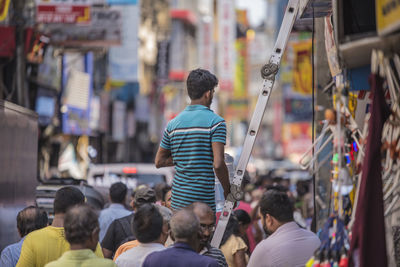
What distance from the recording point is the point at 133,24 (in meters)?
30.4

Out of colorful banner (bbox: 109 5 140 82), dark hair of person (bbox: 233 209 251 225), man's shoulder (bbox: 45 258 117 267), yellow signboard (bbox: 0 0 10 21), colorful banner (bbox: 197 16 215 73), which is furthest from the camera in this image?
colorful banner (bbox: 197 16 215 73)

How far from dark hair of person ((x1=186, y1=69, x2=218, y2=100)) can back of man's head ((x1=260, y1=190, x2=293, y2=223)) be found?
97cm

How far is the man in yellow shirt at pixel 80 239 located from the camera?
5234mm

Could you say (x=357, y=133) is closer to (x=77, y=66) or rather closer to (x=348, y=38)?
(x=348, y=38)

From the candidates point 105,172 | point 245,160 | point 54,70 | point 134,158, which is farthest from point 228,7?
point 245,160

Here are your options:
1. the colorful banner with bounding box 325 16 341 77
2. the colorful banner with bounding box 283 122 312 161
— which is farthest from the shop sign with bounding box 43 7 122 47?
the colorful banner with bounding box 283 122 312 161

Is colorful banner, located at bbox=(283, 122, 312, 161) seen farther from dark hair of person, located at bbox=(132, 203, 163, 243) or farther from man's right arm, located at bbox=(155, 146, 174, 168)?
dark hair of person, located at bbox=(132, 203, 163, 243)

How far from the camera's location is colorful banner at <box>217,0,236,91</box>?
4637 cm

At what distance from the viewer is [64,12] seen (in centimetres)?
1850

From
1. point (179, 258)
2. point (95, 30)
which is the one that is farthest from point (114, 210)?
point (95, 30)

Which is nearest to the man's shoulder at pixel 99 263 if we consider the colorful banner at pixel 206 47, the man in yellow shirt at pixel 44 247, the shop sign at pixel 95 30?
the man in yellow shirt at pixel 44 247

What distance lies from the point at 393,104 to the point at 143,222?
6.19 feet

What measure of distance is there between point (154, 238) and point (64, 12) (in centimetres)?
1346

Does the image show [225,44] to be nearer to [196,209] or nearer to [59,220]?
[59,220]
